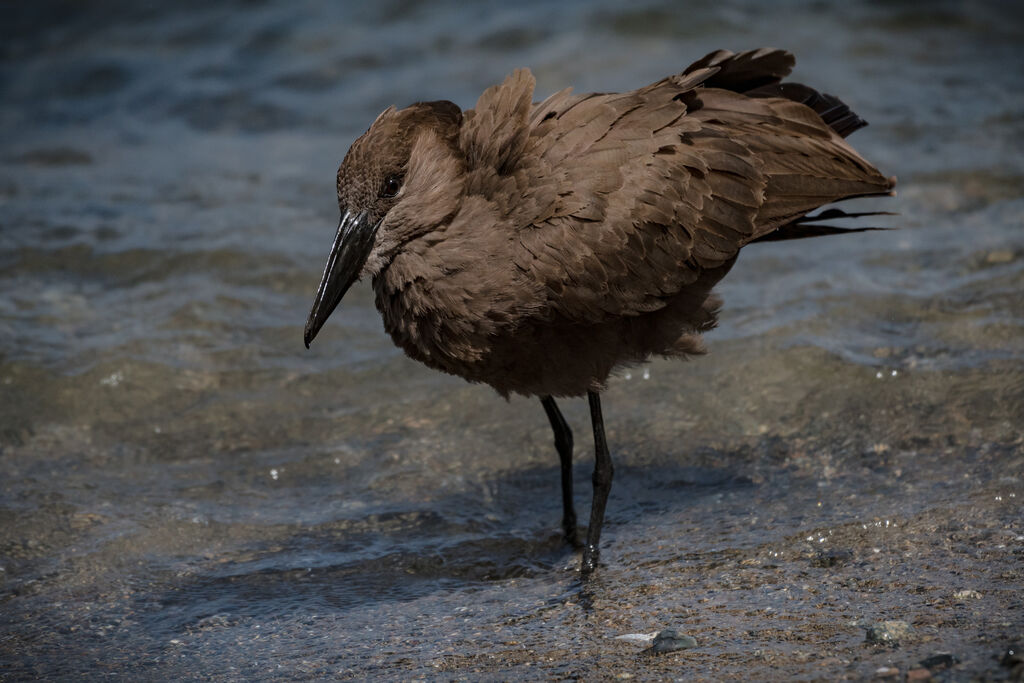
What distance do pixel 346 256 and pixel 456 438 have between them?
180 cm

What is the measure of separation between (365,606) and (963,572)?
2.34 metres

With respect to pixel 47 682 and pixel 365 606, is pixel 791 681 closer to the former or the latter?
pixel 365 606

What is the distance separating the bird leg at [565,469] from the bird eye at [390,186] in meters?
1.20

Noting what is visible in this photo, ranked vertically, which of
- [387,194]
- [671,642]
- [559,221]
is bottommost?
[671,642]

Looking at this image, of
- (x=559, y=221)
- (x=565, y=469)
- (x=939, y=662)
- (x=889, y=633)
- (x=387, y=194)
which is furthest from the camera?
(x=565, y=469)

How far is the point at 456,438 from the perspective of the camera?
627 centimetres

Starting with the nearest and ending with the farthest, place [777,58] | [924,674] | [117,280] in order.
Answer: [924,674] < [777,58] < [117,280]

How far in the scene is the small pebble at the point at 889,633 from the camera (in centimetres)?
383

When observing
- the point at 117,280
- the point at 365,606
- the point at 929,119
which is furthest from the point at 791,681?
the point at 929,119

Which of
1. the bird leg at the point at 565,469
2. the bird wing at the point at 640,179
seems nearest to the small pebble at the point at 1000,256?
the bird wing at the point at 640,179

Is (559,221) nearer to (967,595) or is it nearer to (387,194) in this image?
(387,194)

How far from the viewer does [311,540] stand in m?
5.43

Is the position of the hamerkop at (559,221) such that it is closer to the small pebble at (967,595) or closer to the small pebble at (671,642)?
the small pebble at (671,642)

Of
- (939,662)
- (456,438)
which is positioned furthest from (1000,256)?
(939,662)
